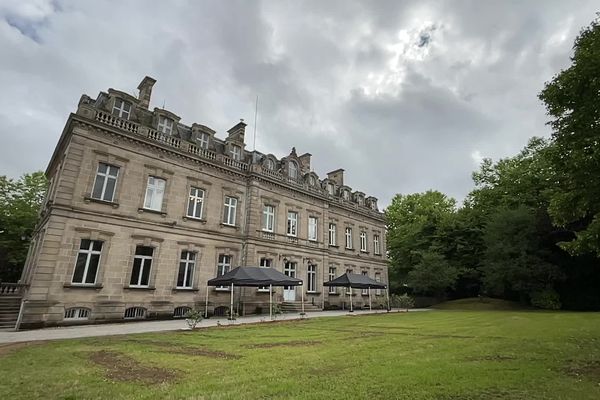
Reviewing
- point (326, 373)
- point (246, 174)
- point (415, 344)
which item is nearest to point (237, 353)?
point (326, 373)

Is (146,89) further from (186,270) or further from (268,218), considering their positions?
(268,218)

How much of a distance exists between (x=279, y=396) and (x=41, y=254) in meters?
14.9

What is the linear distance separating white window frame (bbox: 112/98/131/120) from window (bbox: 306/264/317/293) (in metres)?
16.7

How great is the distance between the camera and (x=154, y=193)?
19.0 m

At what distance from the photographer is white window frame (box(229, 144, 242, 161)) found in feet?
77.2

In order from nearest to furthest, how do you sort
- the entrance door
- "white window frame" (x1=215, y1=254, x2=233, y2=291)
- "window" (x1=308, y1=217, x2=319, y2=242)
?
1. "white window frame" (x1=215, y1=254, x2=233, y2=291)
2. the entrance door
3. "window" (x1=308, y1=217, x2=319, y2=242)

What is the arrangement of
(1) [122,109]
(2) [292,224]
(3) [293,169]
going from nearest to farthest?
(1) [122,109], (2) [292,224], (3) [293,169]

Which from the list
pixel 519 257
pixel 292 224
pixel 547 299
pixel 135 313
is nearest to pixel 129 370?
pixel 135 313

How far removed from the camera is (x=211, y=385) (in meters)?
5.19

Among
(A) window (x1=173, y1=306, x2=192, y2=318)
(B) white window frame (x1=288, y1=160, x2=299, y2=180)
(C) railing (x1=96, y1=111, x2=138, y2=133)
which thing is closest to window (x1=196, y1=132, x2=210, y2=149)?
(C) railing (x1=96, y1=111, x2=138, y2=133)

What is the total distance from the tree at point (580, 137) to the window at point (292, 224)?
18330 mm

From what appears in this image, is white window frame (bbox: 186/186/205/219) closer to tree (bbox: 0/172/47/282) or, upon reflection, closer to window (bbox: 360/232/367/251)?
tree (bbox: 0/172/47/282)

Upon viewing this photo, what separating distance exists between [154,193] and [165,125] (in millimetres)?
4288

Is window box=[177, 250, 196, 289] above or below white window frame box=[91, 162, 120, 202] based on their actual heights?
below
